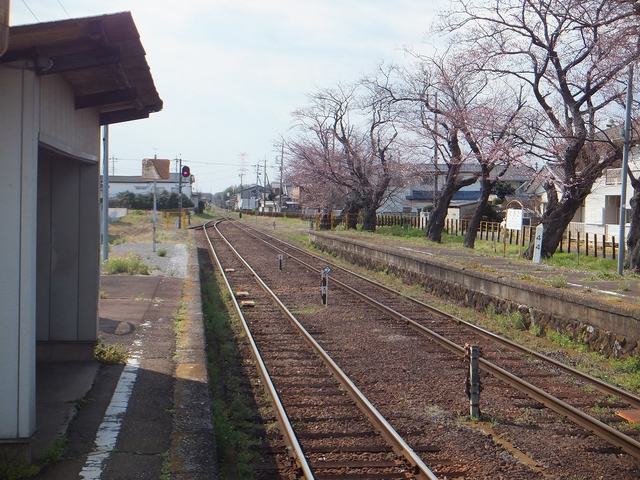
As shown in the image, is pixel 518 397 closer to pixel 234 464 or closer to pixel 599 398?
pixel 599 398

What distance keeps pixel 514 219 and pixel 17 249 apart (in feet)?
46.5

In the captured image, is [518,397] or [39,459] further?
[518,397]

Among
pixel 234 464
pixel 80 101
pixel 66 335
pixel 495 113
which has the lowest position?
pixel 234 464

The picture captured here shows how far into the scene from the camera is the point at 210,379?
23.1 feet

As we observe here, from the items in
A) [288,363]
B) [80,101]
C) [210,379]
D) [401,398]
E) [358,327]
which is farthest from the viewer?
[358,327]

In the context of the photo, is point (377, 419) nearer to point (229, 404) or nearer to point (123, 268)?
point (229, 404)

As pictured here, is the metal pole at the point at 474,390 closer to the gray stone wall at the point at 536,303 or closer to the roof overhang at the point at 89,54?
the gray stone wall at the point at 536,303

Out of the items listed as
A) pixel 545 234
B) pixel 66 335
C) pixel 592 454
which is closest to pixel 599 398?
pixel 592 454

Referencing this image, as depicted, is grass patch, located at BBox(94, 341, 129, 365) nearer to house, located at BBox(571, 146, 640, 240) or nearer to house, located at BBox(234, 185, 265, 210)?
house, located at BBox(571, 146, 640, 240)

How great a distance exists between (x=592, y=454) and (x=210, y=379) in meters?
3.84

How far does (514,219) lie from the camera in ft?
54.2

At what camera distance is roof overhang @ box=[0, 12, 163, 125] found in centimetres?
410

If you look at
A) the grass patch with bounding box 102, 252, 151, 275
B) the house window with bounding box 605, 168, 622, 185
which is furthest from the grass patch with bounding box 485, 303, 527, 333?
the house window with bounding box 605, 168, 622, 185

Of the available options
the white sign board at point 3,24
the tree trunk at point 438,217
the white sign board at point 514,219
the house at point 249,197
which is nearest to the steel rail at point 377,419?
the white sign board at point 3,24
